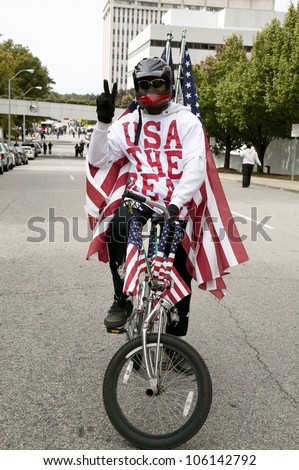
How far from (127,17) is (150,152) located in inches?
7385

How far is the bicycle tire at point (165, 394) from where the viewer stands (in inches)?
114

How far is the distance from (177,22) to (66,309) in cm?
11328

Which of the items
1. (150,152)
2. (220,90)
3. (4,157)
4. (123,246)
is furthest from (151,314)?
(220,90)

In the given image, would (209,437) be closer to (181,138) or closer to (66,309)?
(181,138)

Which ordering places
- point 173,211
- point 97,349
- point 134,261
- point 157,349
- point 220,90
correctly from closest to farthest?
1. point 157,349
2. point 173,211
3. point 134,261
4. point 97,349
5. point 220,90

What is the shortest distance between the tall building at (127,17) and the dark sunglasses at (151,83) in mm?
169351

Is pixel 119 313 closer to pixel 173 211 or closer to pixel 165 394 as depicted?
pixel 165 394

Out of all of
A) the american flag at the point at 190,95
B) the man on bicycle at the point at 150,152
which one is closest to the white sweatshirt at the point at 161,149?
the man on bicycle at the point at 150,152

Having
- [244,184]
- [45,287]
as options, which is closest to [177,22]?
[244,184]

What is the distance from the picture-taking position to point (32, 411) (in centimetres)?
338

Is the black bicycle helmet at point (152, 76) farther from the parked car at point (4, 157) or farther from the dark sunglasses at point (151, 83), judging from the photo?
the parked car at point (4, 157)

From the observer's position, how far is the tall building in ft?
541

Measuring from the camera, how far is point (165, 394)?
312 centimetres

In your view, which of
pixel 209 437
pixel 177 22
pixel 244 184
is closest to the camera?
pixel 209 437
